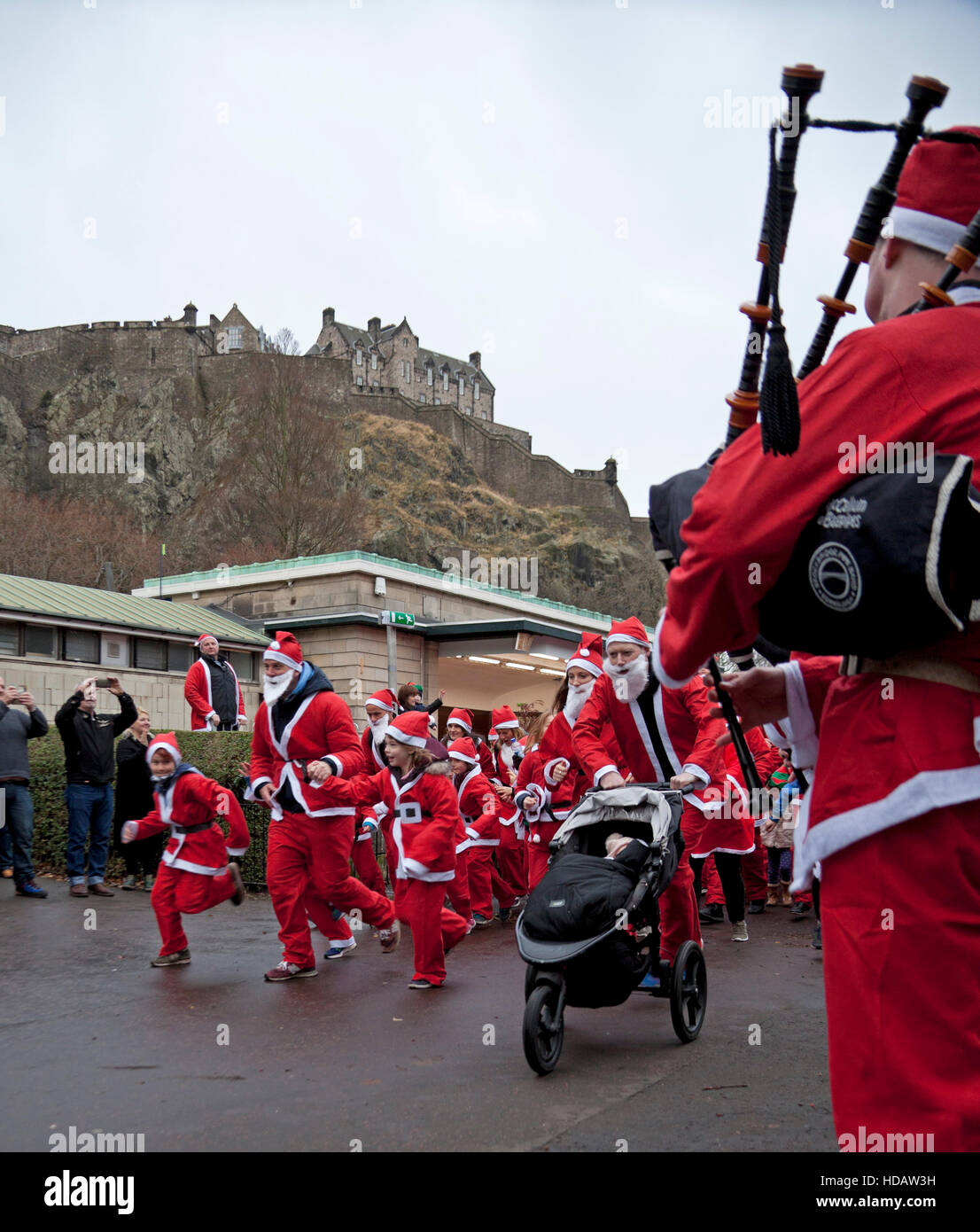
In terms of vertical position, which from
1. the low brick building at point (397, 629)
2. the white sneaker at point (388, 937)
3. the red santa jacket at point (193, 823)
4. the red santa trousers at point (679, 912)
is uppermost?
the low brick building at point (397, 629)

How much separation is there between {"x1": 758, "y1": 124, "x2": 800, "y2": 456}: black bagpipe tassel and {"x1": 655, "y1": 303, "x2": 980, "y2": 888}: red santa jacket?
0.03 meters

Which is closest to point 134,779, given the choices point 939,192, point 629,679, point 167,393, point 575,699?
point 575,699

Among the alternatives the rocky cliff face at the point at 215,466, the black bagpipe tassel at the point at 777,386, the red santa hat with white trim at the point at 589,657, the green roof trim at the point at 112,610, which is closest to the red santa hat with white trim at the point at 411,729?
the red santa hat with white trim at the point at 589,657

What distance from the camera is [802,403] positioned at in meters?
1.90

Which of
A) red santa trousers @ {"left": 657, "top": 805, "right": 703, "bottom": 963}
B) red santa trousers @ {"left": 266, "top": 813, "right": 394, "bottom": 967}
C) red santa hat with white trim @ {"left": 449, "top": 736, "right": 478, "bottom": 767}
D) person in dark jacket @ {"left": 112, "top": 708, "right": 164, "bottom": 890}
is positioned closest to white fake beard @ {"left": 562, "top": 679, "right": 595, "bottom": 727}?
red santa hat with white trim @ {"left": 449, "top": 736, "right": 478, "bottom": 767}

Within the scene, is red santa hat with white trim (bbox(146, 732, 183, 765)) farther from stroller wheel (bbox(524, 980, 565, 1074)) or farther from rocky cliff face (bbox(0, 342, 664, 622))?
rocky cliff face (bbox(0, 342, 664, 622))

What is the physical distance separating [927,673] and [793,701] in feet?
1.09

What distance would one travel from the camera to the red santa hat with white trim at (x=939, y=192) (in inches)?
79.4

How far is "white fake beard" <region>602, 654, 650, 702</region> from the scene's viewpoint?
7484 millimetres

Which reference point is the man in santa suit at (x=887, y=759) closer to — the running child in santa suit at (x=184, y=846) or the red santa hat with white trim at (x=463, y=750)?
the running child in santa suit at (x=184, y=846)

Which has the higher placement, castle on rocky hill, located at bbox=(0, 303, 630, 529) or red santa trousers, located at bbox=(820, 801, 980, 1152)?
castle on rocky hill, located at bbox=(0, 303, 630, 529)

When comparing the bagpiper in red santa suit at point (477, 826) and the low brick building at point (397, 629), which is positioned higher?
the low brick building at point (397, 629)

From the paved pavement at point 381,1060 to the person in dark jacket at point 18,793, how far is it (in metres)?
2.50
